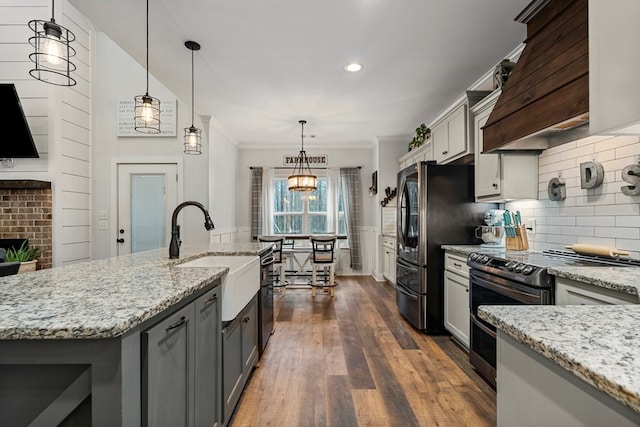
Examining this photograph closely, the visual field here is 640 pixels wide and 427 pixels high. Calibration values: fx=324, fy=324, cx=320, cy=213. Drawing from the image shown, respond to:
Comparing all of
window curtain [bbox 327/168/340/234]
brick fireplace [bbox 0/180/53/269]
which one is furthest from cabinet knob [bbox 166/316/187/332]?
window curtain [bbox 327/168/340/234]

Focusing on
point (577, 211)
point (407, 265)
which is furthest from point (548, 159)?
point (407, 265)

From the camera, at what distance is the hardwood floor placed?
192 cm

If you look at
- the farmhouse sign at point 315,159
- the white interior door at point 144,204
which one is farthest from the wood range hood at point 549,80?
the farmhouse sign at point 315,159

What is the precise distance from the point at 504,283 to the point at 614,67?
57.6 inches

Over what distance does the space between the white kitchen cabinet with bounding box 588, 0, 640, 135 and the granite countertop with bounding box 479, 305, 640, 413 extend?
0.54 meters

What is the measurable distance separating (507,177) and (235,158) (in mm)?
4738

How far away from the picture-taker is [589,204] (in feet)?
7.11

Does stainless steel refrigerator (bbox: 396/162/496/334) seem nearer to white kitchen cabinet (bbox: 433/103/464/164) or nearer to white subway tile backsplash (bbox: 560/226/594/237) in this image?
white kitchen cabinet (bbox: 433/103/464/164)

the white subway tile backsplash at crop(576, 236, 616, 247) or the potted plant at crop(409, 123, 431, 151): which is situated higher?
the potted plant at crop(409, 123, 431, 151)

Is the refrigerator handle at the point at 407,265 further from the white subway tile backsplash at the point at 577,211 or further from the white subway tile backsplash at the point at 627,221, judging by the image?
the white subway tile backsplash at the point at 627,221

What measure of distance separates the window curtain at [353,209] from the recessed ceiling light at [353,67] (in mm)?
3283

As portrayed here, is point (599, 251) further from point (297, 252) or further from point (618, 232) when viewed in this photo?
point (297, 252)

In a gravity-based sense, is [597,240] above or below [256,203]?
below

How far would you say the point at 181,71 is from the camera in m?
3.12
